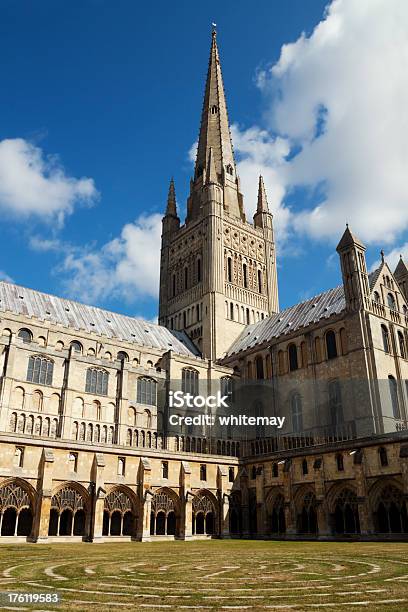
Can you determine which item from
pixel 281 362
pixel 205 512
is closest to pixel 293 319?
pixel 281 362

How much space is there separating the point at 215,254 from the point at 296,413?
29082 millimetres

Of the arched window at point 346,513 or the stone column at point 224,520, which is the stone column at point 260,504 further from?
the arched window at point 346,513

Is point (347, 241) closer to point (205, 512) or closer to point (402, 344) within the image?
point (402, 344)

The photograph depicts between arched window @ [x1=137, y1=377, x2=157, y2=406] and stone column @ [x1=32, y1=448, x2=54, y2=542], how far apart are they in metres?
20.6

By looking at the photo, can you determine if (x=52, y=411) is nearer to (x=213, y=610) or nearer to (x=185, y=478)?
(x=185, y=478)

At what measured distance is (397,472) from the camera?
3725 cm

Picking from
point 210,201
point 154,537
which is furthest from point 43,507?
point 210,201

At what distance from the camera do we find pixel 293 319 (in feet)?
220

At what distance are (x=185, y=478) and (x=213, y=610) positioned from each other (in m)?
36.1

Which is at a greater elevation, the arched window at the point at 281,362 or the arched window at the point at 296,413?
the arched window at the point at 281,362

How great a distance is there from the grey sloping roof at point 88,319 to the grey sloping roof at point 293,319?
8117 mm

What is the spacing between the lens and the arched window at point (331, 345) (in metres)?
55.8

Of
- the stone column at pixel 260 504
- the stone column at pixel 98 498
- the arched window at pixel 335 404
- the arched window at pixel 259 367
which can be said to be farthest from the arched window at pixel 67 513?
the arched window at pixel 259 367

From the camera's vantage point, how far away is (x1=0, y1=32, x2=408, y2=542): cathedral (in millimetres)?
38750
